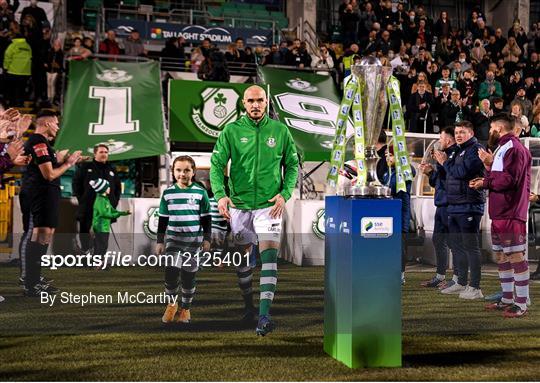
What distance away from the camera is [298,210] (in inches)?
429

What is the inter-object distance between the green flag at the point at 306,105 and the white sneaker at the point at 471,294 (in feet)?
25.9

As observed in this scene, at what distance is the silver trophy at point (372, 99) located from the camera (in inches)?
184

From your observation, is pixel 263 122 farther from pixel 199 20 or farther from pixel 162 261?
pixel 199 20

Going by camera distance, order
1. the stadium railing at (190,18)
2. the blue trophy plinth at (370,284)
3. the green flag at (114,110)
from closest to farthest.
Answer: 1. the blue trophy plinth at (370,284)
2. the green flag at (114,110)
3. the stadium railing at (190,18)

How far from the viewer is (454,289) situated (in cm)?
534

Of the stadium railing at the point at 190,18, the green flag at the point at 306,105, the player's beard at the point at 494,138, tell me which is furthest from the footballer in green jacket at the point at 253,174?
the stadium railing at the point at 190,18

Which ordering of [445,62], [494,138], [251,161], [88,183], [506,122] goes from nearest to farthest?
[251,161], [506,122], [494,138], [88,183], [445,62]

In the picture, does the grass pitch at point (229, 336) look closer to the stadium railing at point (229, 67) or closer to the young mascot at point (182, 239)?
the young mascot at point (182, 239)

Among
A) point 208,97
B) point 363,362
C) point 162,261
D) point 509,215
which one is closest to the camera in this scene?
point 363,362

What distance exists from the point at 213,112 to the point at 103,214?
5168 millimetres

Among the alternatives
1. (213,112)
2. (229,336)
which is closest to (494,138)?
(229,336)

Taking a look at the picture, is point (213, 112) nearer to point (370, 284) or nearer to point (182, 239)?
point (182, 239)

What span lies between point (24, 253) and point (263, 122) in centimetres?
186

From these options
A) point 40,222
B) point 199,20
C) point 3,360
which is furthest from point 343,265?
point 199,20
